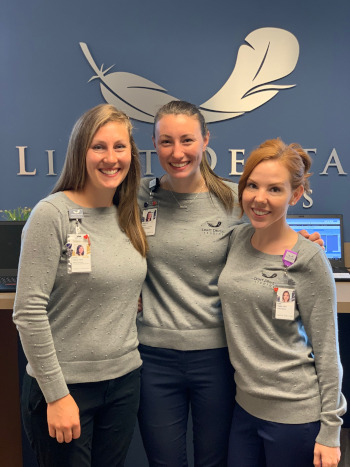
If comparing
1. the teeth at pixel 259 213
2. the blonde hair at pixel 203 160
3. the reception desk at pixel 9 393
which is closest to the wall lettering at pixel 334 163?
the reception desk at pixel 9 393

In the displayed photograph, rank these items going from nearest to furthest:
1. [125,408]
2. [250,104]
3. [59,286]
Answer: [59,286] → [125,408] → [250,104]

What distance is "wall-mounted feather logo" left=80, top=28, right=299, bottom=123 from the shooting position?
280cm

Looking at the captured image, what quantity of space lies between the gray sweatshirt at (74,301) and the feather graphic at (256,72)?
156 cm

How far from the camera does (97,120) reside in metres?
1.45

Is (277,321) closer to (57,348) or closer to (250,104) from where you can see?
(57,348)

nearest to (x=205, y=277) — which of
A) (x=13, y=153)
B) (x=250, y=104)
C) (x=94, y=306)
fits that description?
(x=94, y=306)

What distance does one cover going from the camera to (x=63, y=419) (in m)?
1.35

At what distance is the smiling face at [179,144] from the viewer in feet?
5.23

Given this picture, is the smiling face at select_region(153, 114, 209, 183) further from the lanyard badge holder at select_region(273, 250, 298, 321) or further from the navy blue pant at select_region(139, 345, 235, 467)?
the navy blue pant at select_region(139, 345, 235, 467)

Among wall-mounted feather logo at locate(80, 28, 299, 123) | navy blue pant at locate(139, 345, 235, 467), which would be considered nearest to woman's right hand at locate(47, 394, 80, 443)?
navy blue pant at locate(139, 345, 235, 467)

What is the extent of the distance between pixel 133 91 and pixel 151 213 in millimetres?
1432

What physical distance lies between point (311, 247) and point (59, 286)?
750mm

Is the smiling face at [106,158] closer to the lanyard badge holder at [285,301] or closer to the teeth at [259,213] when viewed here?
the teeth at [259,213]

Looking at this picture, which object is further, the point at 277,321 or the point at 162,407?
the point at 162,407
